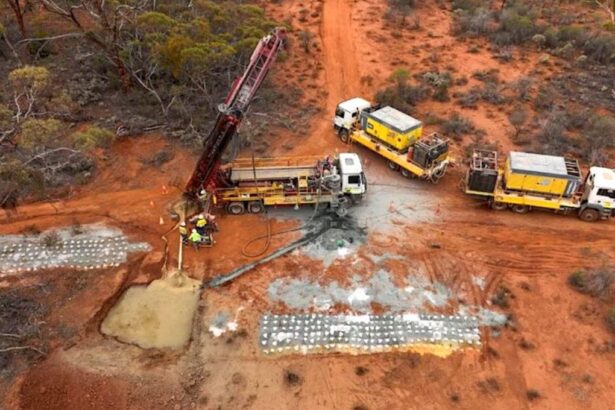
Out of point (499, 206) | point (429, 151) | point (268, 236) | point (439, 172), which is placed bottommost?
point (268, 236)

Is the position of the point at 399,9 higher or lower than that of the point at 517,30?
higher

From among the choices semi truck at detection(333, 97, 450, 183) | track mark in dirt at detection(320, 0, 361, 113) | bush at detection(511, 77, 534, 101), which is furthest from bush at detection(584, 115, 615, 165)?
track mark in dirt at detection(320, 0, 361, 113)

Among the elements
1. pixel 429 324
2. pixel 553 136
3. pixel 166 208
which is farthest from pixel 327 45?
pixel 429 324

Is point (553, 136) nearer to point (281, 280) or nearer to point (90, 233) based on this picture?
point (281, 280)

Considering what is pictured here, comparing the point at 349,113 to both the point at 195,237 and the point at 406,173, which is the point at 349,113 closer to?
the point at 406,173

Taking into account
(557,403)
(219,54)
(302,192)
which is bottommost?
(557,403)

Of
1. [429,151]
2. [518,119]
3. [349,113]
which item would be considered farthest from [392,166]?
[518,119]
